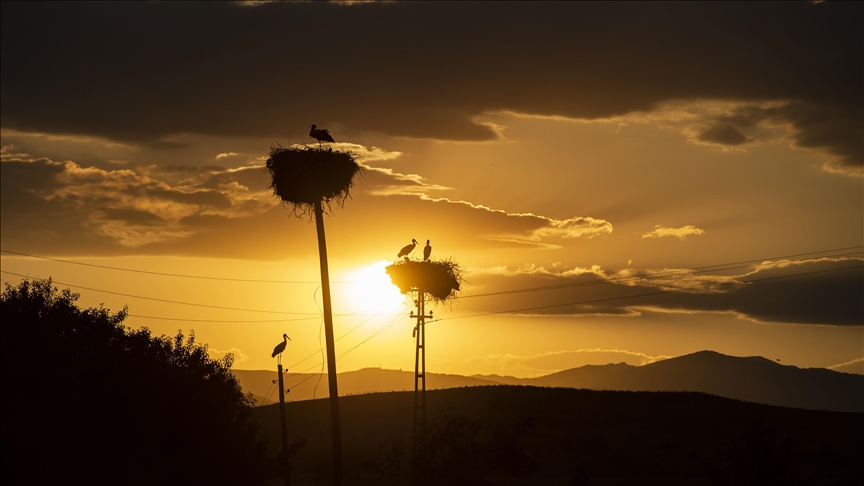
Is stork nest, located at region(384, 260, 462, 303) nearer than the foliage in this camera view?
No

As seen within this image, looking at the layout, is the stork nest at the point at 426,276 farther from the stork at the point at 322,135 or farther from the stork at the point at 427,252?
the stork at the point at 322,135

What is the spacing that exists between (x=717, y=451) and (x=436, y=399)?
37544mm

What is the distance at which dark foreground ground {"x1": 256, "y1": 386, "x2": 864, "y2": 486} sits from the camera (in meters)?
51.4

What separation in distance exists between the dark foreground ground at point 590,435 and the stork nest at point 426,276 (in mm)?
7319

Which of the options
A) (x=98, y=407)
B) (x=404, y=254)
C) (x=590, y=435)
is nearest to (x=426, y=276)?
(x=404, y=254)

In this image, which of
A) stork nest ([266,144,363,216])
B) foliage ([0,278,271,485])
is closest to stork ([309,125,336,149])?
stork nest ([266,144,363,216])

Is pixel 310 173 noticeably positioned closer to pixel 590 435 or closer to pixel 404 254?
pixel 404 254

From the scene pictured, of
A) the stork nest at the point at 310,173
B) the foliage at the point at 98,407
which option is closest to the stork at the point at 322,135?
the stork nest at the point at 310,173

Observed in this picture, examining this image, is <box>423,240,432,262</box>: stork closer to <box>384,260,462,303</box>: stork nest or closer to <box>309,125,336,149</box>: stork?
<box>384,260,462,303</box>: stork nest

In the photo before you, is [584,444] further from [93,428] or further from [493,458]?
[93,428]

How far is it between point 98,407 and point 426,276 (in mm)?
17572

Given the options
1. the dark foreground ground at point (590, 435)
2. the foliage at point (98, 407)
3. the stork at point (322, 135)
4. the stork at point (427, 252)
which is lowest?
the dark foreground ground at point (590, 435)

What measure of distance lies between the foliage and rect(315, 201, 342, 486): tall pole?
676cm

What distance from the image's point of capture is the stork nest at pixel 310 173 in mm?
33250
